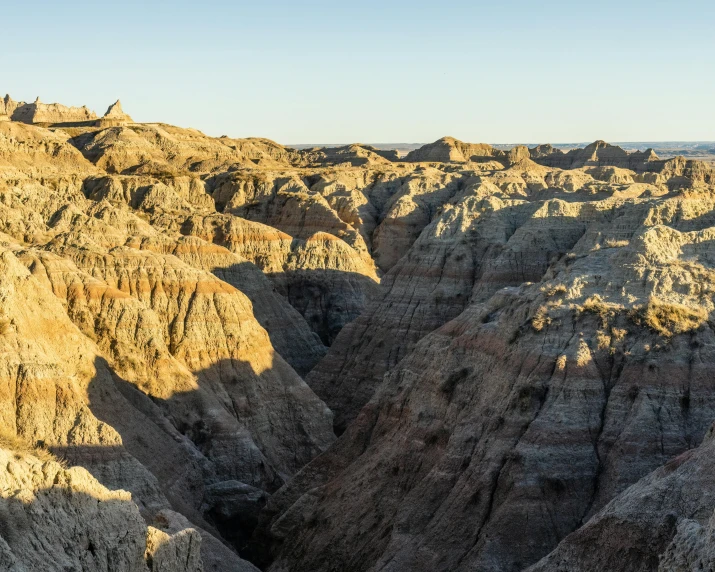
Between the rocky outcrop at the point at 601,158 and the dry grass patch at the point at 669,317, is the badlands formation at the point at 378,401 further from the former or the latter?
the rocky outcrop at the point at 601,158

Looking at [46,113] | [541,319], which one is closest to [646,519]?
[541,319]

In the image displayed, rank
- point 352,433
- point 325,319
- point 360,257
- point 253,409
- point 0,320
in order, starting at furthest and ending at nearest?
point 360,257 < point 325,319 < point 253,409 < point 352,433 < point 0,320

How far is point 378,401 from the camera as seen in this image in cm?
5234

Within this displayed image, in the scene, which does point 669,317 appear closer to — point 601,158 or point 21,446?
point 21,446

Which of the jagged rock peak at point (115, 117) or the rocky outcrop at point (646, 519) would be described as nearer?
the rocky outcrop at point (646, 519)

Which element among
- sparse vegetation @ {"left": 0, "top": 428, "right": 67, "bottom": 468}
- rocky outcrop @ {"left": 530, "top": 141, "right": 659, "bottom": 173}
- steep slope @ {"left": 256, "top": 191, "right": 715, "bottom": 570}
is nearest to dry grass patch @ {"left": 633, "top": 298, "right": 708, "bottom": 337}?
steep slope @ {"left": 256, "top": 191, "right": 715, "bottom": 570}

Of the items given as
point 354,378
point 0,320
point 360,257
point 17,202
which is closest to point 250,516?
point 0,320

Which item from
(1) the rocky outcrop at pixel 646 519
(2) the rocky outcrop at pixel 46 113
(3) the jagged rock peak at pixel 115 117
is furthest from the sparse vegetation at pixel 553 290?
(2) the rocky outcrop at pixel 46 113

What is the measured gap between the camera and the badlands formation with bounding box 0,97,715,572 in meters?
32.9

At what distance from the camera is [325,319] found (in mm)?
90250

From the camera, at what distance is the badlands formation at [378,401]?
32875 millimetres

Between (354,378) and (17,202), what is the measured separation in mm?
23527

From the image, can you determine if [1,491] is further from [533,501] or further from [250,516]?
[250,516]

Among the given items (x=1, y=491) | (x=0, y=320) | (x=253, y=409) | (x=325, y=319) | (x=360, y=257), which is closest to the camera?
(x=1, y=491)
